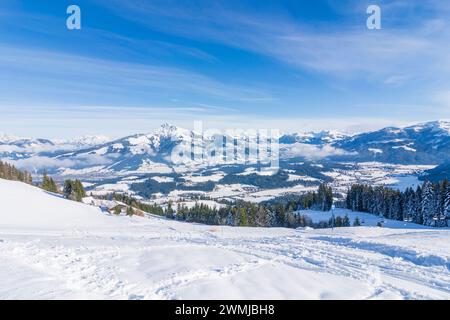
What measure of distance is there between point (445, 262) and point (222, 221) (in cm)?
9306

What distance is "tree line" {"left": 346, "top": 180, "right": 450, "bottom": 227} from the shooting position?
80.8 m

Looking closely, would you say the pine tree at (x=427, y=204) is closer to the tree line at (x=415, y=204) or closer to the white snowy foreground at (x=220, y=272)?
the tree line at (x=415, y=204)

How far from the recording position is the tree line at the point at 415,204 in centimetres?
8081

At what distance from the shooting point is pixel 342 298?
11.1m

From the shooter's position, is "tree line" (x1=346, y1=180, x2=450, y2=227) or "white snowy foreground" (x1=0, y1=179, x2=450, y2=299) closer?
"white snowy foreground" (x1=0, y1=179, x2=450, y2=299)

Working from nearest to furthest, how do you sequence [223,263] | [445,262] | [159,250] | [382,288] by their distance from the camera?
[382,288] < [223,263] < [445,262] < [159,250]

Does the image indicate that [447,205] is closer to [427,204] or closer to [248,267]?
[427,204]

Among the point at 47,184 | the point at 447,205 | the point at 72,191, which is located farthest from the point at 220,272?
the point at 47,184

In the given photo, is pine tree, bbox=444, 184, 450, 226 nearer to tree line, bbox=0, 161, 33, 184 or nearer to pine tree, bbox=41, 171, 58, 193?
pine tree, bbox=41, 171, 58, 193

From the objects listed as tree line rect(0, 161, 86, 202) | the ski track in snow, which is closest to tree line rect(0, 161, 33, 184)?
tree line rect(0, 161, 86, 202)

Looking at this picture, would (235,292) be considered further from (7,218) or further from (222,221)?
(222,221)
